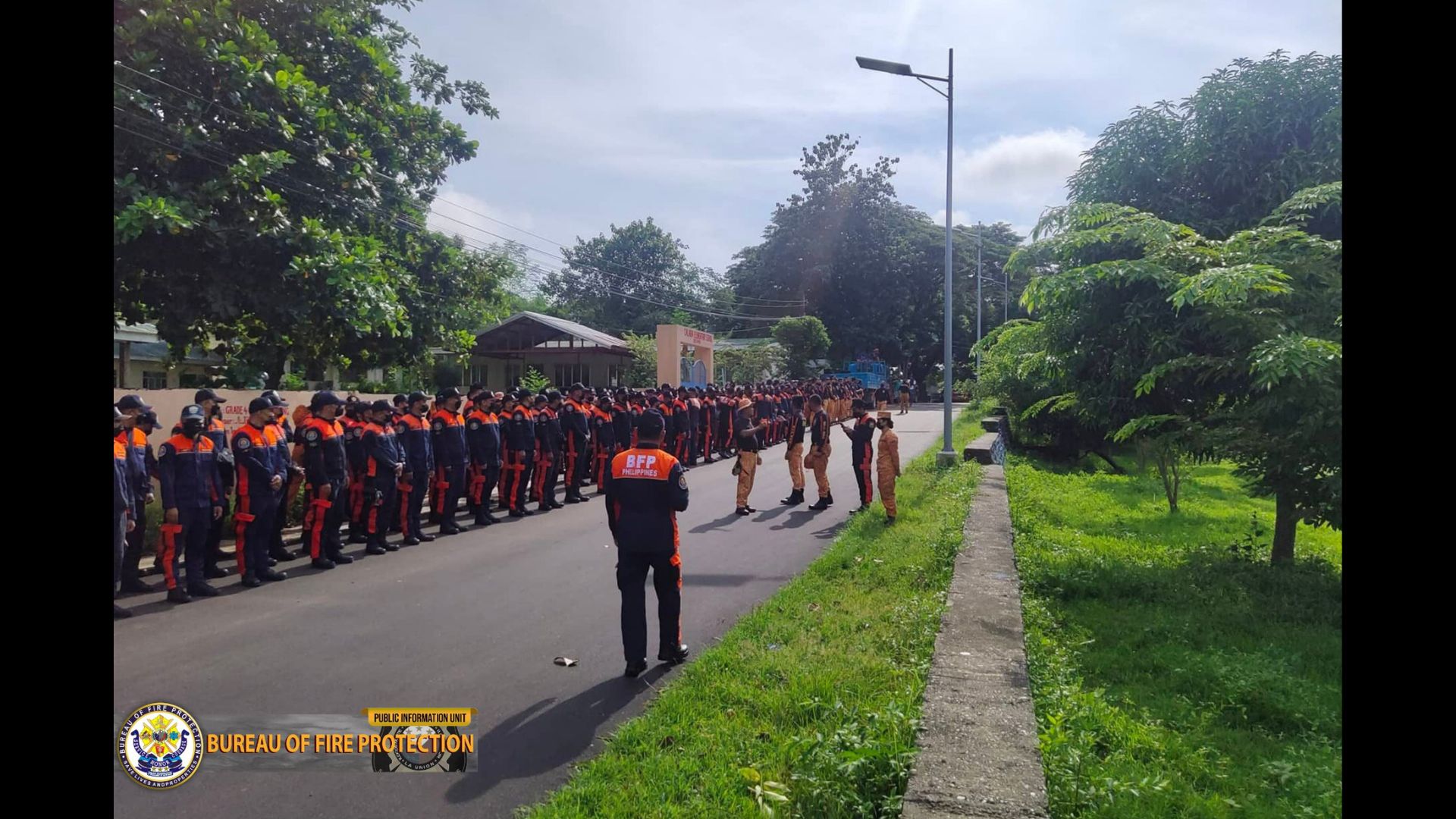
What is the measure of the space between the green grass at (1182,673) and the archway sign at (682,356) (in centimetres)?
1744

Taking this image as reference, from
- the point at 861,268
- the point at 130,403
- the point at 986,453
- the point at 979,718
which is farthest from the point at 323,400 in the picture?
the point at 861,268

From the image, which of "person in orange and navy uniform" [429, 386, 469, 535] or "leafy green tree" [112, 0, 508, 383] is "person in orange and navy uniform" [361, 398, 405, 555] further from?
"leafy green tree" [112, 0, 508, 383]

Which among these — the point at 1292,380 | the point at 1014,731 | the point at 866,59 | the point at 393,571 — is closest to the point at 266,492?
the point at 393,571

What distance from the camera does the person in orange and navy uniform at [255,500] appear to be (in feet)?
24.5

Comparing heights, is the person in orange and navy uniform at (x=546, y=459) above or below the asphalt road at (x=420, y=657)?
above

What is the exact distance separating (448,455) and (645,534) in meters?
5.53

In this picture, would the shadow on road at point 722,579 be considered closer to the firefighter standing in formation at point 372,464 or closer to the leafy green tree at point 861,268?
the firefighter standing in formation at point 372,464

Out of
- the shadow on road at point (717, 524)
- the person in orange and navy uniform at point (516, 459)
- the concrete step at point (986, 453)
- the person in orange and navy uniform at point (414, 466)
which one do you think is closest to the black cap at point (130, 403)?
the person in orange and navy uniform at point (414, 466)

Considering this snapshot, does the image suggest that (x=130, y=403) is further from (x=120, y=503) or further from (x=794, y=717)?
(x=794, y=717)

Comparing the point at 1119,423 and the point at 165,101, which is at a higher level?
the point at 165,101

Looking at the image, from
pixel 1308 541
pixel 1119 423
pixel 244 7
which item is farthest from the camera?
pixel 244 7

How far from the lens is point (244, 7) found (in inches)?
509

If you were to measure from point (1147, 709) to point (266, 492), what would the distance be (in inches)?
285
